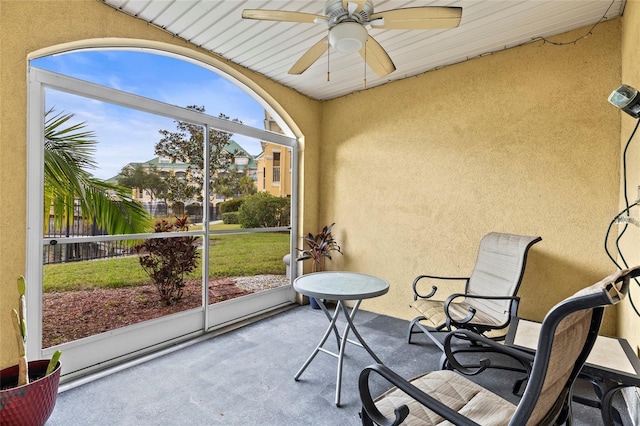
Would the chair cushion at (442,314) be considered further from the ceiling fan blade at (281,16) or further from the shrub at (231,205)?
the ceiling fan blade at (281,16)

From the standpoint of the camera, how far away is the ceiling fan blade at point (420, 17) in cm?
178

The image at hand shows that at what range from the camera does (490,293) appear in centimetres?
289

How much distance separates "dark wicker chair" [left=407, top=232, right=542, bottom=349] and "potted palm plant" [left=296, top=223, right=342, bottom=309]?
153 centimetres

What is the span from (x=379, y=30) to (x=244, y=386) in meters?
3.17

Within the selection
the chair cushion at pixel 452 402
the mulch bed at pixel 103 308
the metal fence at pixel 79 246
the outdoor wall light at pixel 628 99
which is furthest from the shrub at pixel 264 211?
the outdoor wall light at pixel 628 99

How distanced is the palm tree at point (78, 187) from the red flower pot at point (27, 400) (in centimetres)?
107

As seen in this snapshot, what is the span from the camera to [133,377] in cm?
245

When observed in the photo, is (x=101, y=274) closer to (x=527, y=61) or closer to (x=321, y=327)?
(x=321, y=327)

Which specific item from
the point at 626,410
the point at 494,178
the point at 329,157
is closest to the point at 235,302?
the point at 329,157

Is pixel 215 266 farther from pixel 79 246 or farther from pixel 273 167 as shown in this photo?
pixel 273 167

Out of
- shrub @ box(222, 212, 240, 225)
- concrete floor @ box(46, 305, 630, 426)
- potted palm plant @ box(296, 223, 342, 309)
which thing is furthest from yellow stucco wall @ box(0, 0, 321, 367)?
potted palm plant @ box(296, 223, 342, 309)

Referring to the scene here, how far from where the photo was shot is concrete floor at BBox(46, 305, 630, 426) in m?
2.00

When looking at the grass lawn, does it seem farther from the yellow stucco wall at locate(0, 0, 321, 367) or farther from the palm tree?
the palm tree

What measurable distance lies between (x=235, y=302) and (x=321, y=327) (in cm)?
107
